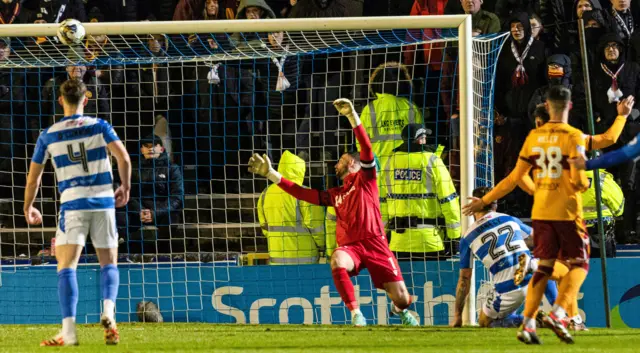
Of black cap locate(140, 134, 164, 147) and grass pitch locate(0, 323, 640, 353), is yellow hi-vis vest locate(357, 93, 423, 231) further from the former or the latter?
grass pitch locate(0, 323, 640, 353)

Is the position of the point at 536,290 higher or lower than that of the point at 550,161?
lower

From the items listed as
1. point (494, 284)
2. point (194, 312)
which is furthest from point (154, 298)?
point (494, 284)

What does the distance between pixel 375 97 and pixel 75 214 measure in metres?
6.32

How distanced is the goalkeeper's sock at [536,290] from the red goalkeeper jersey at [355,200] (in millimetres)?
3164

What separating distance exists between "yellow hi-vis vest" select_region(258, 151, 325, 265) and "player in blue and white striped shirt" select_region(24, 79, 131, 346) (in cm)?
485

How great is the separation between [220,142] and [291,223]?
85.3 inches

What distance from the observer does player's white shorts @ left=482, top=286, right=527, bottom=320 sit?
35.9 feet

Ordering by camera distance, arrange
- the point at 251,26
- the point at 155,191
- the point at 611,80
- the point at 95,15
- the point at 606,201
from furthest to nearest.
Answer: the point at 95,15 < the point at 611,80 < the point at 155,191 < the point at 606,201 < the point at 251,26

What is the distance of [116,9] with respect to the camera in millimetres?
15906

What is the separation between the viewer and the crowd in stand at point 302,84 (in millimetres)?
14156

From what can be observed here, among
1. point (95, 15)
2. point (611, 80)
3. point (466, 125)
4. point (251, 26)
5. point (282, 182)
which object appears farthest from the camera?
point (95, 15)

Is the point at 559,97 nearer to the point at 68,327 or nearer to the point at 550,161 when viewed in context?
the point at 550,161

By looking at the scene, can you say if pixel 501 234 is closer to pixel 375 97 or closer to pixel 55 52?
pixel 375 97

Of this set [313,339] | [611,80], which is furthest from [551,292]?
[611,80]
